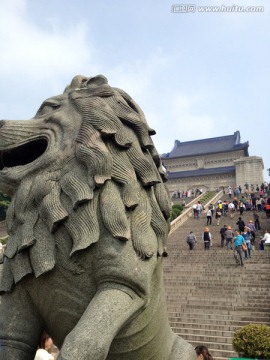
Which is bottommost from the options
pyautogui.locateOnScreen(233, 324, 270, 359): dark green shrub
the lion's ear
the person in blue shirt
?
pyautogui.locateOnScreen(233, 324, 270, 359): dark green shrub

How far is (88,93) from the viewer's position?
2582 millimetres

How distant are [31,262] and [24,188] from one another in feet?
1.44

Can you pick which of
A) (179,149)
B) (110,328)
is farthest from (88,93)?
(179,149)

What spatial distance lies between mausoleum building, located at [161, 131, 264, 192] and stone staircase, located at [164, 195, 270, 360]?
3352 cm

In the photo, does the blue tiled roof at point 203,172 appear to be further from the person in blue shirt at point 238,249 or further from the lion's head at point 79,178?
the lion's head at point 79,178

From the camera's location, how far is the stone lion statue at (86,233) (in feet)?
6.75

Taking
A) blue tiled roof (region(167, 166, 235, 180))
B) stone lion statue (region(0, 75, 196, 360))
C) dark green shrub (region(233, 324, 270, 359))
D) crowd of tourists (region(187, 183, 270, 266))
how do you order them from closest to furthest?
stone lion statue (region(0, 75, 196, 360)), dark green shrub (region(233, 324, 270, 359)), crowd of tourists (region(187, 183, 270, 266)), blue tiled roof (region(167, 166, 235, 180))

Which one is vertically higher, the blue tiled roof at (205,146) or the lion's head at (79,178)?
the blue tiled roof at (205,146)

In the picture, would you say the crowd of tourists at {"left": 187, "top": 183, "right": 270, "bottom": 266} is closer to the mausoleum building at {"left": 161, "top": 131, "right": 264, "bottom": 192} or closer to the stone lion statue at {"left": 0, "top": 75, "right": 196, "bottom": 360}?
the stone lion statue at {"left": 0, "top": 75, "right": 196, "bottom": 360}

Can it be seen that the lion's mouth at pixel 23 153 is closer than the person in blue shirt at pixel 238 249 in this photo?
Yes

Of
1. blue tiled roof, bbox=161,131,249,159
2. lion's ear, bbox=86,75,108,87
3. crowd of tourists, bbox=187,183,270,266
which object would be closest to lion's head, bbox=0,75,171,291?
lion's ear, bbox=86,75,108,87

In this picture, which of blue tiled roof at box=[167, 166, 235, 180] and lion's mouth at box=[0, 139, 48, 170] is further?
blue tiled roof at box=[167, 166, 235, 180]

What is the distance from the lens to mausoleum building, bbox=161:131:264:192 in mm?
46000

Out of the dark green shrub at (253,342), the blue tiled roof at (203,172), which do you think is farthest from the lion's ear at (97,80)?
the blue tiled roof at (203,172)
